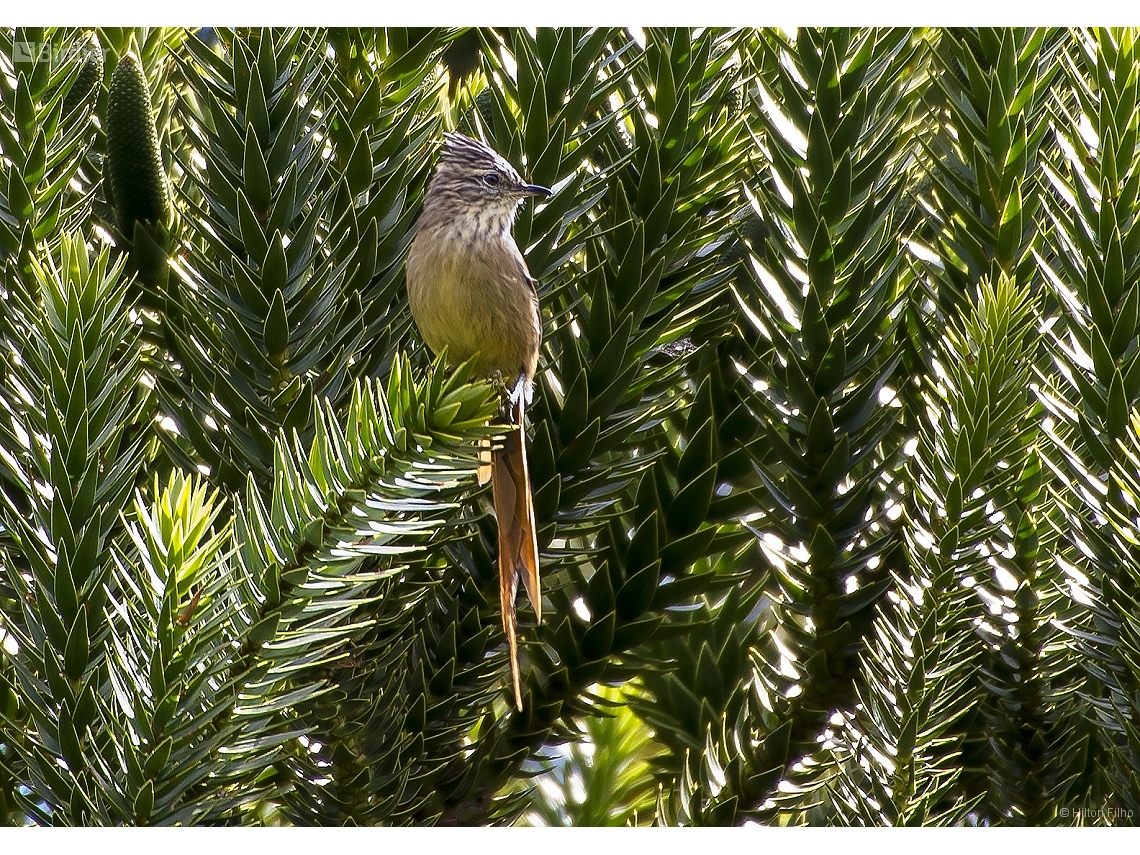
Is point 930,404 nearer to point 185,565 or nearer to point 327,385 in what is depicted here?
point 327,385

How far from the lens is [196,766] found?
1112 mm

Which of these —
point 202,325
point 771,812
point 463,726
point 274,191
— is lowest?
point 771,812

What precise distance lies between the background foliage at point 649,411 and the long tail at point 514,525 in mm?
37

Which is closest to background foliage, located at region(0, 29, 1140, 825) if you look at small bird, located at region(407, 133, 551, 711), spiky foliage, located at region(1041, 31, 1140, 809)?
spiky foliage, located at region(1041, 31, 1140, 809)

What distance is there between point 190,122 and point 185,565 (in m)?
0.82

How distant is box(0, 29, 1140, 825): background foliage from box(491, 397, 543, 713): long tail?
4cm

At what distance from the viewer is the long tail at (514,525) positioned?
4.94 ft

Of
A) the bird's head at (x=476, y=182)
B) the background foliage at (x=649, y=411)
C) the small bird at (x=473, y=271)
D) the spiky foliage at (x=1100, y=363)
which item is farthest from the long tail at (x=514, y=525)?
the spiky foliage at (x=1100, y=363)

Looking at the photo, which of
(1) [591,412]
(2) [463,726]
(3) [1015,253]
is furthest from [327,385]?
(3) [1015,253]

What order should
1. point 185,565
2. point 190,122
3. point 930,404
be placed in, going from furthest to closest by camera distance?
point 190,122, point 930,404, point 185,565

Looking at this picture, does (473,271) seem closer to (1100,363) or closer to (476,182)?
(476,182)

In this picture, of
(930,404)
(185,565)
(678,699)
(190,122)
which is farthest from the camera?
(678,699)

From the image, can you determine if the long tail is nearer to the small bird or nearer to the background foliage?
the background foliage

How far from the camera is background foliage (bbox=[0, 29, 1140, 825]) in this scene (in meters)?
1.33
